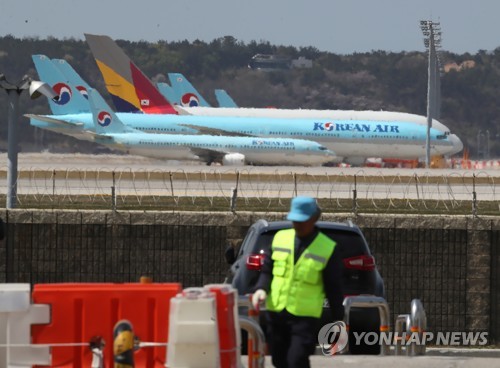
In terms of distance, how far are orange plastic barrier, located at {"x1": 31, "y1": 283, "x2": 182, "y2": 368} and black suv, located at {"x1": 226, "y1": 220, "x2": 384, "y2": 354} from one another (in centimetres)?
355

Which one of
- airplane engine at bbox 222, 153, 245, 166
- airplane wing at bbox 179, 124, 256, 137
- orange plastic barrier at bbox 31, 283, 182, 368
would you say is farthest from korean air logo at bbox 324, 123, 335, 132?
orange plastic barrier at bbox 31, 283, 182, 368

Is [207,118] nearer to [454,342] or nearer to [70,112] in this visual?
[70,112]

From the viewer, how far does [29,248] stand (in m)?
21.0

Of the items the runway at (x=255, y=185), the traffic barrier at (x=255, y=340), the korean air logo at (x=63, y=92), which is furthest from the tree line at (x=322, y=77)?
the traffic barrier at (x=255, y=340)

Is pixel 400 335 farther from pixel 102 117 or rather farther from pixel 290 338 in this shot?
pixel 102 117

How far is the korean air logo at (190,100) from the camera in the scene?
10231 centimetres

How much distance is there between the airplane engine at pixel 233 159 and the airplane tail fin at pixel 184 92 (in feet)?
112

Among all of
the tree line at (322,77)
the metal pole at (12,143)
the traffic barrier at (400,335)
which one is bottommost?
the traffic barrier at (400,335)

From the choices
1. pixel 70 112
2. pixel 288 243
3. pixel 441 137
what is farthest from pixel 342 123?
pixel 288 243

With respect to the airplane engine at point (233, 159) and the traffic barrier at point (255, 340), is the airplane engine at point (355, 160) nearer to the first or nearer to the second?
the airplane engine at point (233, 159)

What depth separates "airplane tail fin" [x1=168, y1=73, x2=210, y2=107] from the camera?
10250 centimetres

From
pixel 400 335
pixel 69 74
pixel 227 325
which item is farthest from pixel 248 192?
pixel 69 74

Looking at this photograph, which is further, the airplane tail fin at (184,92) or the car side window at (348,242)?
the airplane tail fin at (184,92)

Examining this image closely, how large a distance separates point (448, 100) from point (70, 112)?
98434mm
